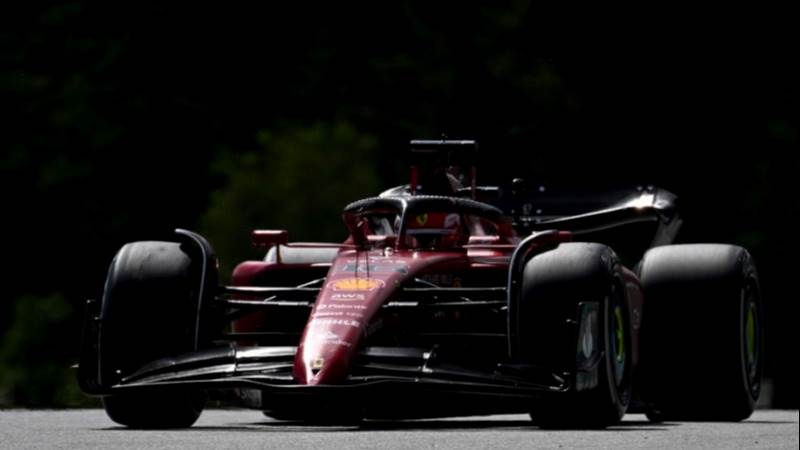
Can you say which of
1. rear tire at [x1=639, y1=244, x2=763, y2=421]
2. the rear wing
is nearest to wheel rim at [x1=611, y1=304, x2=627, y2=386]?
rear tire at [x1=639, y1=244, x2=763, y2=421]

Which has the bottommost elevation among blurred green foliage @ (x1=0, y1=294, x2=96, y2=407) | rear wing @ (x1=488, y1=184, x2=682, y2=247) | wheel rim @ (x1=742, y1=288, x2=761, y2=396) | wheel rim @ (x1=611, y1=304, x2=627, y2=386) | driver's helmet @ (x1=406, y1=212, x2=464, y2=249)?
blurred green foliage @ (x1=0, y1=294, x2=96, y2=407)

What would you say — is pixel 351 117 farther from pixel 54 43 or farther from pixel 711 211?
pixel 711 211

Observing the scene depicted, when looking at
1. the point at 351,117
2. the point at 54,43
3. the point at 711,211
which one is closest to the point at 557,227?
the point at 711,211

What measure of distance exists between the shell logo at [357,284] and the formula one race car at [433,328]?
1 cm

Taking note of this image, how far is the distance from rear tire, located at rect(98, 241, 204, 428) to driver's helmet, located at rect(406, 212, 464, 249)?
150 centimetres

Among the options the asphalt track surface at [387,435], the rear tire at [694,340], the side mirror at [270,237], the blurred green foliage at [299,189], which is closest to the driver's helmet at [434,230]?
the side mirror at [270,237]

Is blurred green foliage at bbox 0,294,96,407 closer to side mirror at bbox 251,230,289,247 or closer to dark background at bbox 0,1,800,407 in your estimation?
dark background at bbox 0,1,800,407

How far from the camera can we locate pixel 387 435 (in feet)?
39.7

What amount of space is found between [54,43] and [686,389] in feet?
115

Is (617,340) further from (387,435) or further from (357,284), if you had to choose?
(387,435)

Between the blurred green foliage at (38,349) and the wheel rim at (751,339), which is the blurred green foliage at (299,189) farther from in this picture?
the wheel rim at (751,339)

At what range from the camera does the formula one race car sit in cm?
1245

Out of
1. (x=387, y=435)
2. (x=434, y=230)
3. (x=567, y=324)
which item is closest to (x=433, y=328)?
(x=434, y=230)

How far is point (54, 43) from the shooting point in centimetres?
4806
